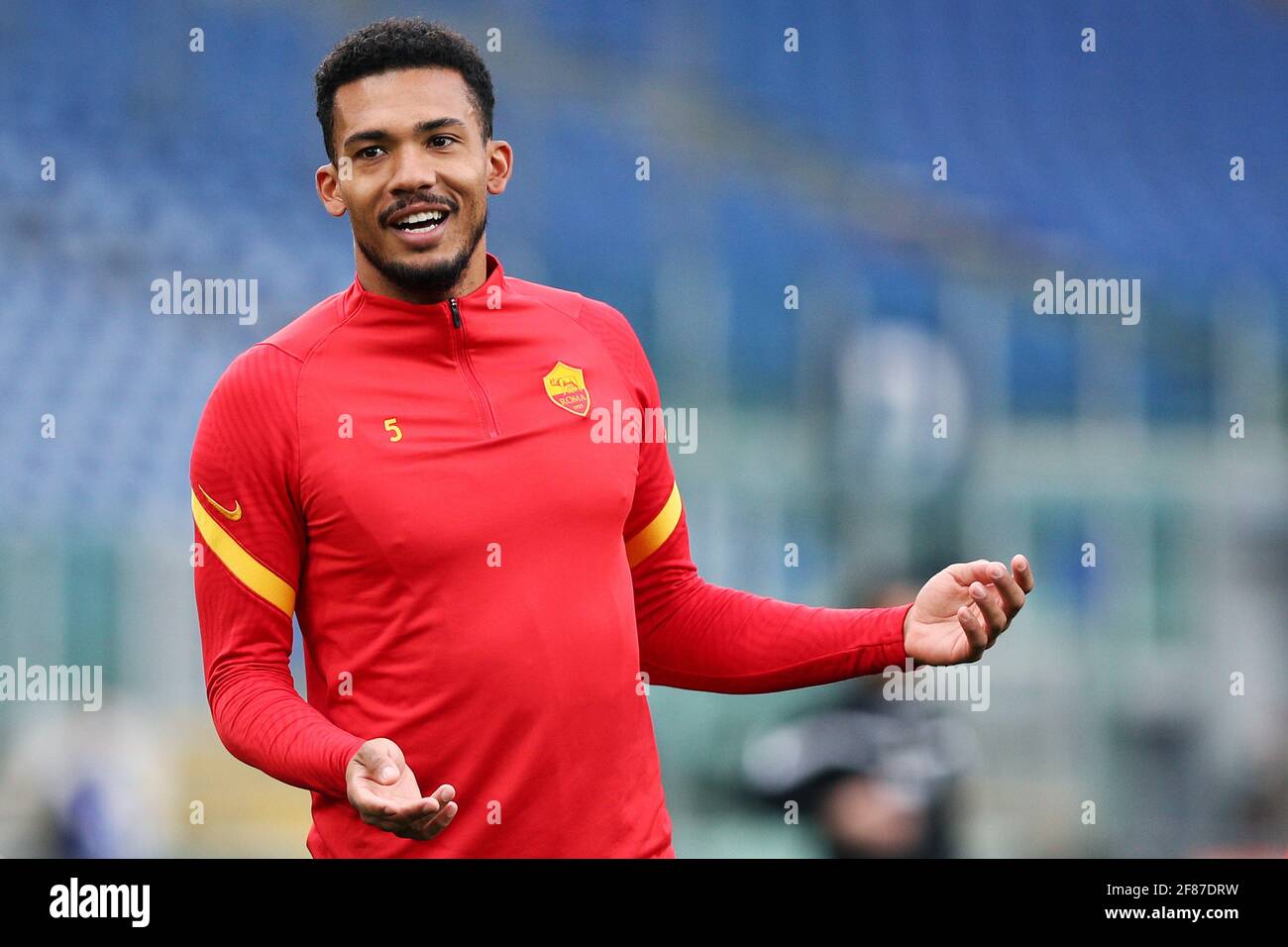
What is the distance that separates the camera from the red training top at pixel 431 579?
1.70 metres

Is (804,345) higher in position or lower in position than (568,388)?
higher

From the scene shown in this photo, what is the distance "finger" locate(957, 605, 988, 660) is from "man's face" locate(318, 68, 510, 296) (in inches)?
29.0

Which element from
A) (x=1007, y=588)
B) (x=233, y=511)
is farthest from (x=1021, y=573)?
(x=233, y=511)

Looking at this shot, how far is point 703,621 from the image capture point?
2010 mm

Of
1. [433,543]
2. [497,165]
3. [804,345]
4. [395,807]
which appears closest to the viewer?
[395,807]

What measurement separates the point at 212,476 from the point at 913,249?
4167mm

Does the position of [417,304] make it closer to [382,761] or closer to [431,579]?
[431,579]

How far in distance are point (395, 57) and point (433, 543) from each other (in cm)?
59

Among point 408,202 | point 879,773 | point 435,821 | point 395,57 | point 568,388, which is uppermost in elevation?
point 395,57

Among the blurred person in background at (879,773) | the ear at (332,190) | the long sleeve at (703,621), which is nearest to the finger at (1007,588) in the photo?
the long sleeve at (703,621)

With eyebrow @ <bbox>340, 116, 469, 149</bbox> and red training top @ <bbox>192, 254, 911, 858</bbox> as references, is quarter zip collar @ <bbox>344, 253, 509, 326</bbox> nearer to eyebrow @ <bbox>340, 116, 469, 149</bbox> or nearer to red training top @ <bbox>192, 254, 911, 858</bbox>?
red training top @ <bbox>192, 254, 911, 858</bbox>

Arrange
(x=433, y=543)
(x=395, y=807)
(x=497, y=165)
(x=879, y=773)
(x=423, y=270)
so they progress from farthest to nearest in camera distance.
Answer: (x=879, y=773) → (x=497, y=165) → (x=423, y=270) → (x=433, y=543) → (x=395, y=807)

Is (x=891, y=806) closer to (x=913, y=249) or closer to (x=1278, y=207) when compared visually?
(x=913, y=249)

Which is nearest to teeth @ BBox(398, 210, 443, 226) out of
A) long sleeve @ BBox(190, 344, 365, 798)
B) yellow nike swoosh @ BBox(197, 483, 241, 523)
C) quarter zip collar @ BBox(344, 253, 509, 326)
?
quarter zip collar @ BBox(344, 253, 509, 326)
